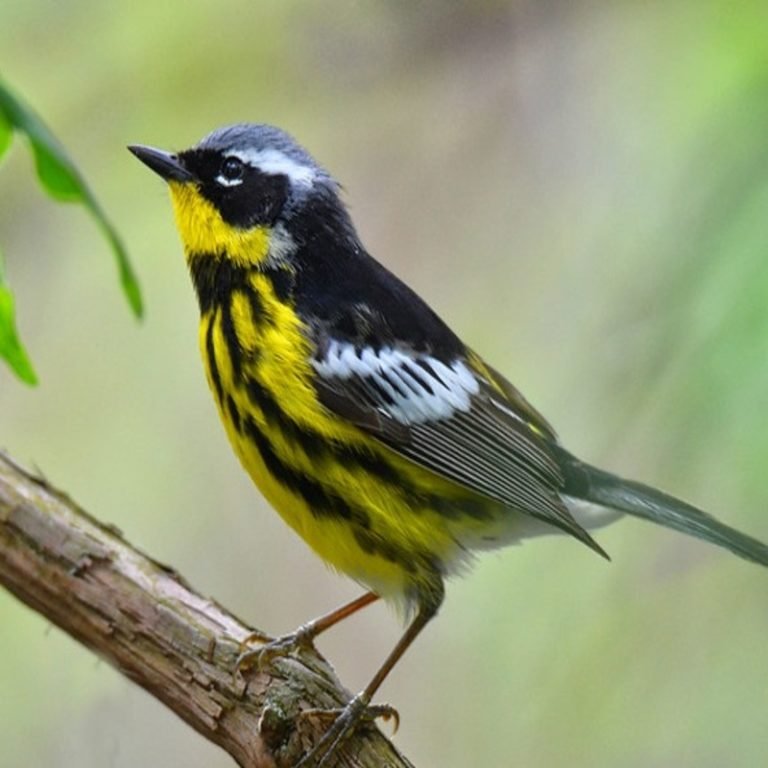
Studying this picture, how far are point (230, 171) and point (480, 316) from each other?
1.97 meters

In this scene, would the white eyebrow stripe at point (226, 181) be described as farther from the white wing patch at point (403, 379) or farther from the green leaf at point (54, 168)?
the green leaf at point (54, 168)

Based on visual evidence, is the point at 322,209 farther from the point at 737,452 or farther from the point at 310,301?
the point at 737,452

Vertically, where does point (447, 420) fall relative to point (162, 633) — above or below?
above

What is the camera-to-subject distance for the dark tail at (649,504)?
10.1 feet

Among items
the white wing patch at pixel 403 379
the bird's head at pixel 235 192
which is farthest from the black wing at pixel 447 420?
the bird's head at pixel 235 192

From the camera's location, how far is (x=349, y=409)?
3.07 metres

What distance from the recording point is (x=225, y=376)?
3.11 metres

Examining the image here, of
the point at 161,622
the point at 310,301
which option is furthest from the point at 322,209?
the point at 161,622

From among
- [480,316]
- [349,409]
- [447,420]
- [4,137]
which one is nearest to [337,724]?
[349,409]

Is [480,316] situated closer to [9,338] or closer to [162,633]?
[162,633]

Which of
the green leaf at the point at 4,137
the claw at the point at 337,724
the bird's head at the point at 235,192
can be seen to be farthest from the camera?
the bird's head at the point at 235,192

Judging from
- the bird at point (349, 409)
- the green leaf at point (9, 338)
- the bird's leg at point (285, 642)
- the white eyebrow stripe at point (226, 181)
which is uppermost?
the white eyebrow stripe at point (226, 181)

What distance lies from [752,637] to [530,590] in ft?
2.05

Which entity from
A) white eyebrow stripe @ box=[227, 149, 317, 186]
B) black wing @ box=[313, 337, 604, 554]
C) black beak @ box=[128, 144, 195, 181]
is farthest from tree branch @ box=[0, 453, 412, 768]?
white eyebrow stripe @ box=[227, 149, 317, 186]
